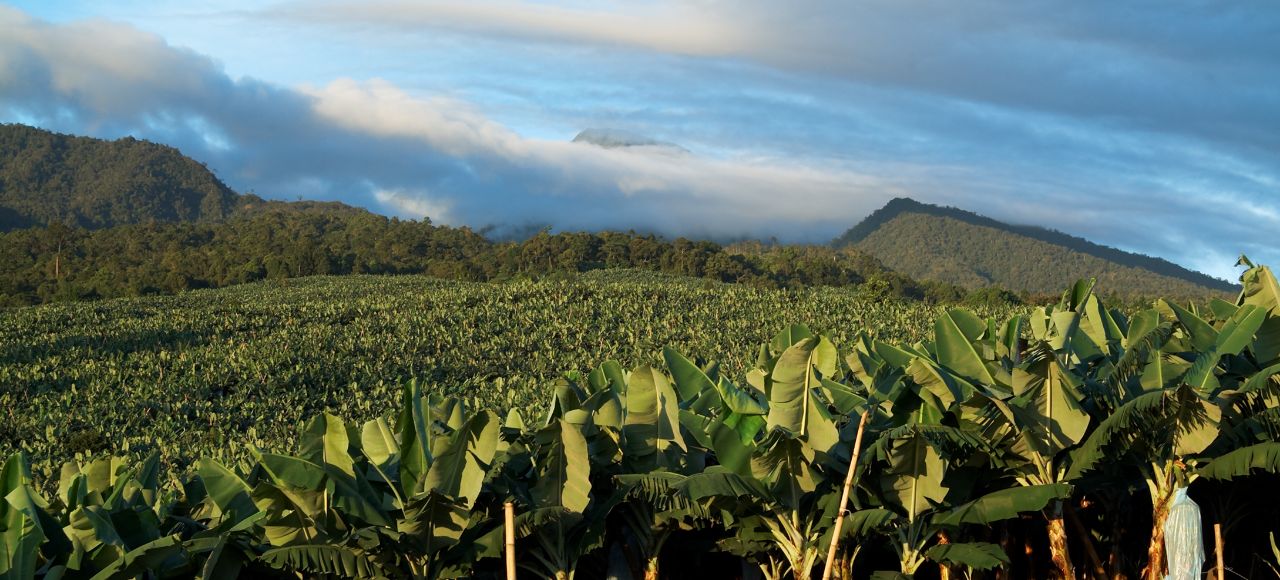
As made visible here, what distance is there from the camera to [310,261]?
71.7 metres

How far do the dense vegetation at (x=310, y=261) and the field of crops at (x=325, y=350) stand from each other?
814 inches

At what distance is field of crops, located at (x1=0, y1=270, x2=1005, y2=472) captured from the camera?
872 inches

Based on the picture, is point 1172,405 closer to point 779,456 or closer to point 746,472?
point 779,456

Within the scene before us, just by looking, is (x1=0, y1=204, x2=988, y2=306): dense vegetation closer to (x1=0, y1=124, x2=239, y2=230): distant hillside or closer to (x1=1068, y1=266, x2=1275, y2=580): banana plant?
(x1=0, y1=124, x2=239, y2=230): distant hillside

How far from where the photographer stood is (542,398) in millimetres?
20828

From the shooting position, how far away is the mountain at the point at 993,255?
131000mm

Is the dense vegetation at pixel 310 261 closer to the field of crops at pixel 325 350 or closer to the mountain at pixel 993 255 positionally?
the field of crops at pixel 325 350

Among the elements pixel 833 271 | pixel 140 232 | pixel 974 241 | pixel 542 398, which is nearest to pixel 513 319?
pixel 542 398

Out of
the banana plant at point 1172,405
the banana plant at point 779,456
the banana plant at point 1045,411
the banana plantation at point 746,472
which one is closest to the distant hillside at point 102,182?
the banana plantation at point 746,472

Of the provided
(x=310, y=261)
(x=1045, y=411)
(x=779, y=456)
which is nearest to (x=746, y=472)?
(x=779, y=456)

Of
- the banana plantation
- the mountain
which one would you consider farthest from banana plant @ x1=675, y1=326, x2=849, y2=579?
the mountain

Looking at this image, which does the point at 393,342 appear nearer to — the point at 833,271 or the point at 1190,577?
the point at 1190,577

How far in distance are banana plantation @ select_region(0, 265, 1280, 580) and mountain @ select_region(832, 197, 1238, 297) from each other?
122 m

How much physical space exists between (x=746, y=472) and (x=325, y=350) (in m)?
26.9
